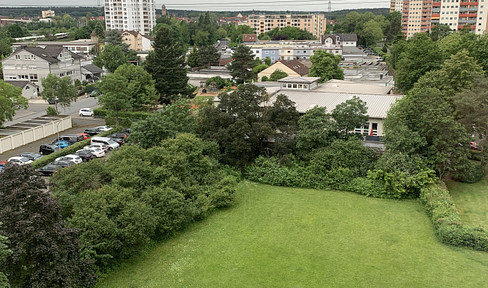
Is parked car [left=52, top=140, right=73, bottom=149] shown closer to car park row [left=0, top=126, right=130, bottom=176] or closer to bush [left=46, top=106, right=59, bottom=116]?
car park row [left=0, top=126, right=130, bottom=176]

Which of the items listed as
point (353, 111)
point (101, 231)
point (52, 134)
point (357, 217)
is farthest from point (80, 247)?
point (52, 134)

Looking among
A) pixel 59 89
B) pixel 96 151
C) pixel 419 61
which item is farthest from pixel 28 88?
pixel 419 61

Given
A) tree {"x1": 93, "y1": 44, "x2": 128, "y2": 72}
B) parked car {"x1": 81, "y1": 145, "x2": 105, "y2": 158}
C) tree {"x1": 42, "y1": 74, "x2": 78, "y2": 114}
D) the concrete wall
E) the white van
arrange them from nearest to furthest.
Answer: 1. parked car {"x1": 81, "y1": 145, "x2": 105, "y2": 158}
2. the concrete wall
3. the white van
4. tree {"x1": 42, "y1": 74, "x2": 78, "y2": 114}
5. tree {"x1": 93, "y1": 44, "x2": 128, "y2": 72}

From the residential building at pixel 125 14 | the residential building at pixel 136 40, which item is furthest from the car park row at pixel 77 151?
the residential building at pixel 125 14

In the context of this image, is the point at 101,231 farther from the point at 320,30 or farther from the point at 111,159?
the point at 320,30

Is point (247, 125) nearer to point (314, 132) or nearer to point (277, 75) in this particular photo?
point (314, 132)

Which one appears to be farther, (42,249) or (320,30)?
(320,30)

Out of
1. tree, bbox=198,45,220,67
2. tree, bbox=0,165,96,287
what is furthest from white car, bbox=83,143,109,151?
tree, bbox=198,45,220,67
